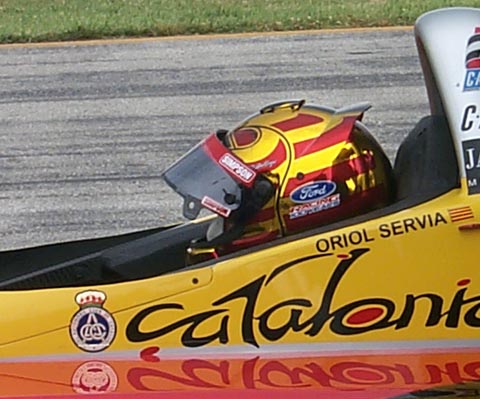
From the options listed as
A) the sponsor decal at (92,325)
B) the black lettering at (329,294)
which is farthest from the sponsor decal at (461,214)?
the sponsor decal at (92,325)

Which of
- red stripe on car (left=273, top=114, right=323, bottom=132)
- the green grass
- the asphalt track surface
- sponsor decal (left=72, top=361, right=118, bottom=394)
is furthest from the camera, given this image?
the green grass

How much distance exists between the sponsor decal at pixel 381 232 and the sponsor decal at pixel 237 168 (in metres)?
0.26

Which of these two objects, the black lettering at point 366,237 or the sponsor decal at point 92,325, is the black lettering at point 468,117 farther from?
the sponsor decal at point 92,325

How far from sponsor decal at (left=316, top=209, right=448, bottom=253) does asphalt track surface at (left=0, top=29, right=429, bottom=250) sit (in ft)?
12.3

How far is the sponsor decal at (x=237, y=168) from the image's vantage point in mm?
3096

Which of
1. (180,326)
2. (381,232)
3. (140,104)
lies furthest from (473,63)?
(140,104)

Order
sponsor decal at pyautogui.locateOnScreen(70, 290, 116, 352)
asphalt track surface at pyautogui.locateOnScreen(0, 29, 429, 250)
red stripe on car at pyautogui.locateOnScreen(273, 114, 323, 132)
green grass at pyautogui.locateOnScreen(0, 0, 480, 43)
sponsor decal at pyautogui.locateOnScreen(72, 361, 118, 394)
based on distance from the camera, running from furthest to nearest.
Result: green grass at pyautogui.locateOnScreen(0, 0, 480, 43) → asphalt track surface at pyautogui.locateOnScreen(0, 29, 429, 250) → red stripe on car at pyautogui.locateOnScreen(273, 114, 323, 132) → sponsor decal at pyautogui.locateOnScreen(70, 290, 116, 352) → sponsor decal at pyautogui.locateOnScreen(72, 361, 118, 394)

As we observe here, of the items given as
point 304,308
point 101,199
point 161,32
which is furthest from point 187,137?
point 304,308

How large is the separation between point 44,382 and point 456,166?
1.22m

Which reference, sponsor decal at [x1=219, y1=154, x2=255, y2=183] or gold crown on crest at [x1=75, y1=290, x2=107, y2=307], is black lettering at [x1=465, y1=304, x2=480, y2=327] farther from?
gold crown on crest at [x1=75, y1=290, x2=107, y2=307]

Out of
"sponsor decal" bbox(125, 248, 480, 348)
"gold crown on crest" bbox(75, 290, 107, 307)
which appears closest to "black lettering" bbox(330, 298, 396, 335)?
"sponsor decal" bbox(125, 248, 480, 348)

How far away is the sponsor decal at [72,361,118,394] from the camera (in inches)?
116

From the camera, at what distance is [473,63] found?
10.2 feet

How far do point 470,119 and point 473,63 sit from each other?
179 mm
